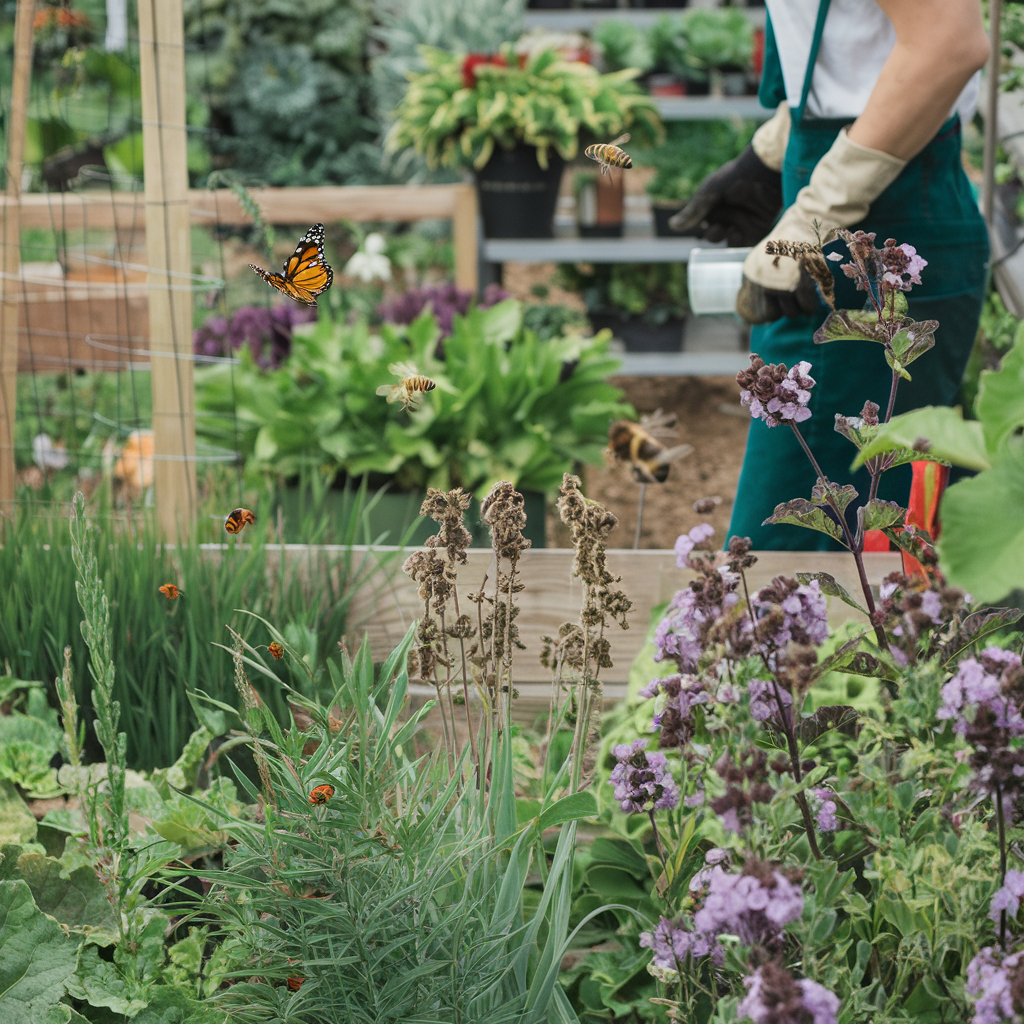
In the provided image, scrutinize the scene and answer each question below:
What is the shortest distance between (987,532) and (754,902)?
193 millimetres

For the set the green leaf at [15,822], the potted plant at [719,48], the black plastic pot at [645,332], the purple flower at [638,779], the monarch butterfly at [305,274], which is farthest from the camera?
the potted plant at [719,48]

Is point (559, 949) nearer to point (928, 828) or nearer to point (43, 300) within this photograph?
point (928, 828)

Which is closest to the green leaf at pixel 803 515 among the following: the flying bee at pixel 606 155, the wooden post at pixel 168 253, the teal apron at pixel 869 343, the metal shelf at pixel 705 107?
the flying bee at pixel 606 155

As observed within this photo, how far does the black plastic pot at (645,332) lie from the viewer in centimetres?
426

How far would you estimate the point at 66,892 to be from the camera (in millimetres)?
899

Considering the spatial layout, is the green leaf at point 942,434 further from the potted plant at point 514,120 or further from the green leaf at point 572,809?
the potted plant at point 514,120

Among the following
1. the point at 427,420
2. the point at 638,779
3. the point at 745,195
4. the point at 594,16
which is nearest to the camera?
the point at 638,779

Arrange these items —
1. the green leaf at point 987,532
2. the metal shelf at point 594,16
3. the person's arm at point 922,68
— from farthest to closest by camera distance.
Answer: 1. the metal shelf at point 594,16
2. the person's arm at point 922,68
3. the green leaf at point 987,532

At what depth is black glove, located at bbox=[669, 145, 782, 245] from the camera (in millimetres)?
1800

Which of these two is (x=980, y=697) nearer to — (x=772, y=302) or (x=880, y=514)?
(x=880, y=514)

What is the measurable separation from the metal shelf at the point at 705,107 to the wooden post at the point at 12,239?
120 inches

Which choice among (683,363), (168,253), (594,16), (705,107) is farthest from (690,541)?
(594,16)

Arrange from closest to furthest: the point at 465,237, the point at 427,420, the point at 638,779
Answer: the point at 638,779 < the point at 427,420 < the point at 465,237

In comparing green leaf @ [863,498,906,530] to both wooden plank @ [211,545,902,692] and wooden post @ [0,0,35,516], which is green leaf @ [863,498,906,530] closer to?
wooden plank @ [211,545,902,692]
